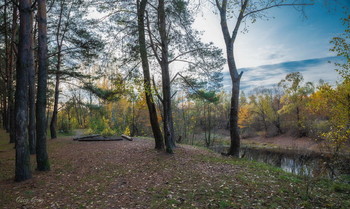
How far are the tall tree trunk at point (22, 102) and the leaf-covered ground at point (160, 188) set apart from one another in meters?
0.43

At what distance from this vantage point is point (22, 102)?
5.34m

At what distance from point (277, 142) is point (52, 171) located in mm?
30436

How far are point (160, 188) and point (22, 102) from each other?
427 centimetres

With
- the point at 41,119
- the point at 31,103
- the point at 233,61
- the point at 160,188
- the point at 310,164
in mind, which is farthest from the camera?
the point at 310,164

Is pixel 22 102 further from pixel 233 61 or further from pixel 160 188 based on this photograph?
pixel 233 61

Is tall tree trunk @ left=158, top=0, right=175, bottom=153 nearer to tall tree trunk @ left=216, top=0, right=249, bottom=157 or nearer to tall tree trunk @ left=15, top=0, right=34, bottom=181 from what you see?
tall tree trunk @ left=216, top=0, right=249, bottom=157

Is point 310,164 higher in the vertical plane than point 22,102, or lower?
lower

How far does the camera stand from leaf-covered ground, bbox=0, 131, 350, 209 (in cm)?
419

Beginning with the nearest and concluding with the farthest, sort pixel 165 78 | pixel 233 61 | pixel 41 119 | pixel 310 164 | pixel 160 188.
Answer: pixel 160 188
pixel 41 119
pixel 165 78
pixel 233 61
pixel 310 164

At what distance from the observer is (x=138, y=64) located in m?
9.65

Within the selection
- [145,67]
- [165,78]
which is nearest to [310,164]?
[165,78]

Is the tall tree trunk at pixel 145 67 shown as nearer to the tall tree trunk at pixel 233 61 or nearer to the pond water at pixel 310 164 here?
the tall tree trunk at pixel 233 61

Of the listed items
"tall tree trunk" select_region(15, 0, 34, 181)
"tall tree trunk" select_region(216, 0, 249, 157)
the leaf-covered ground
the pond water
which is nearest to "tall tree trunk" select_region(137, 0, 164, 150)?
the leaf-covered ground

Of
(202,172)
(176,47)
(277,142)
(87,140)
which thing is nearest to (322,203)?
(202,172)
